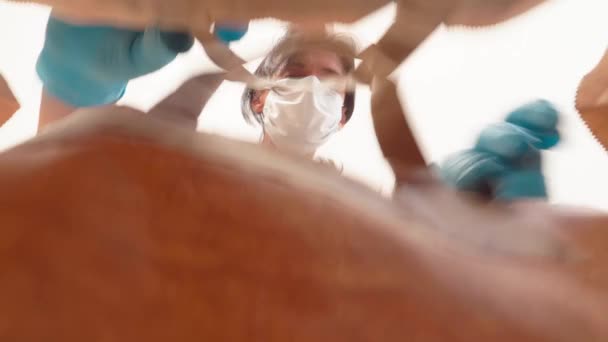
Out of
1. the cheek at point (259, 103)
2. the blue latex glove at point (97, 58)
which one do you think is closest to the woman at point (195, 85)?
the blue latex glove at point (97, 58)

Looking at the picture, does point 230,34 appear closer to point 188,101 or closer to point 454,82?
point 188,101

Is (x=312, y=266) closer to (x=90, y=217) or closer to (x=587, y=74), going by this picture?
(x=90, y=217)

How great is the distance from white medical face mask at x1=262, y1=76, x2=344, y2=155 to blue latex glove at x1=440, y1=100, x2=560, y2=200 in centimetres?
24

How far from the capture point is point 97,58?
0.46m

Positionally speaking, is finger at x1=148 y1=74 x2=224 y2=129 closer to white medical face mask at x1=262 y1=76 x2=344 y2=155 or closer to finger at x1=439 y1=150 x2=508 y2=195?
finger at x1=439 y1=150 x2=508 y2=195

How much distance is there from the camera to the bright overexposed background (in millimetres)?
405

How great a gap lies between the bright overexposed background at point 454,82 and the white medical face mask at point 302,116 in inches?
1.0

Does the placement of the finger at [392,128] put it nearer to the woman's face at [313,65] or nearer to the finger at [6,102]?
the woman's face at [313,65]

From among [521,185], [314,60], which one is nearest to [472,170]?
[521,185]

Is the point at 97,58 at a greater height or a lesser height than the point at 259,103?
greater

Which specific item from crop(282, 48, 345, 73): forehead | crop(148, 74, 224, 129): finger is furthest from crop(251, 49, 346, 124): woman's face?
crop(148, 74, 224, 129): finger

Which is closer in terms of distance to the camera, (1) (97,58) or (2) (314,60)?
(1) (97,58)

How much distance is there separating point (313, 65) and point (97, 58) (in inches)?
8.9

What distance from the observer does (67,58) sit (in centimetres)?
50
